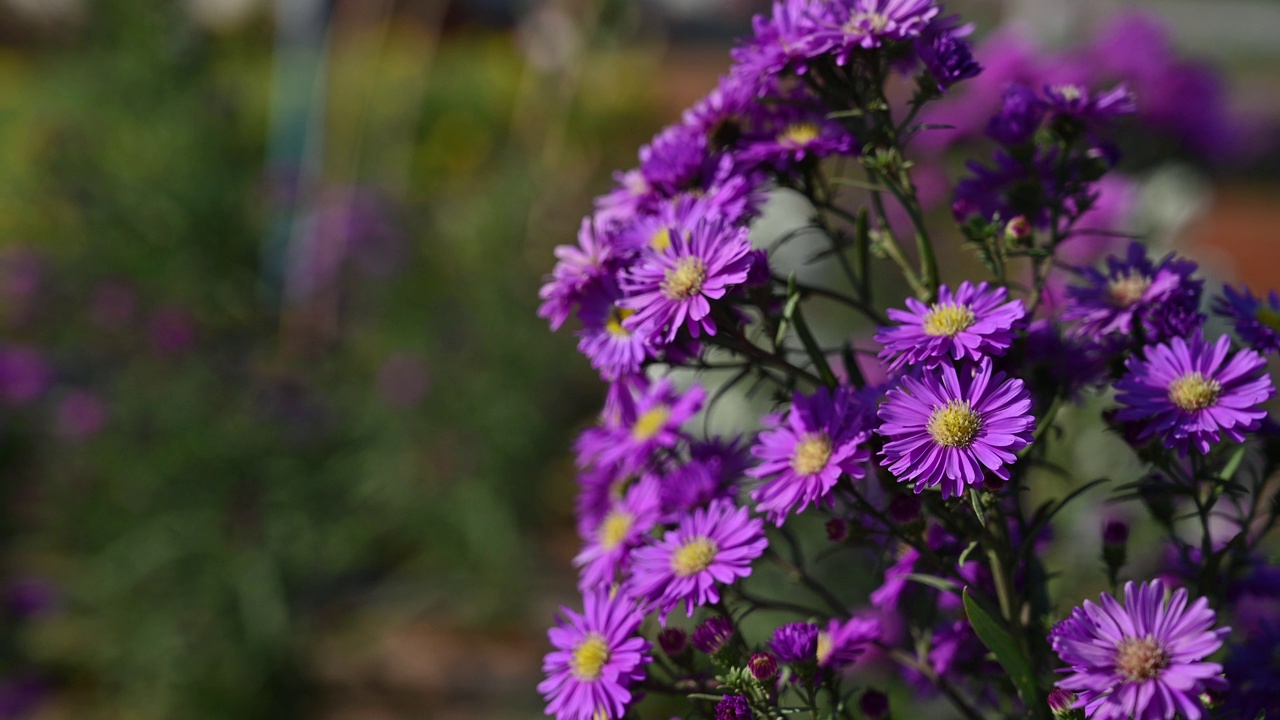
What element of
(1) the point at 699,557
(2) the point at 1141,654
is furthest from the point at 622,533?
(2) the point at 1141,654

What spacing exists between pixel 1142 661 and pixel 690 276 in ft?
1.11

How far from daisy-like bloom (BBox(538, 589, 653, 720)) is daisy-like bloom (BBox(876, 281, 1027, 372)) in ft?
0.83

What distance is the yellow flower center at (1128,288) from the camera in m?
0.75

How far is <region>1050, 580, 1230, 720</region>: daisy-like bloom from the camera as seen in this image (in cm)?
55

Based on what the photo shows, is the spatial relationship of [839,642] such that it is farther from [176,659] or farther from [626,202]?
[176,659]

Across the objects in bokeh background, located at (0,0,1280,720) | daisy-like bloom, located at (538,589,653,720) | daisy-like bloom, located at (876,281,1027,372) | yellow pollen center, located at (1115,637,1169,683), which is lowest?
yellow pollen center, located at (1115,637,1169,683)

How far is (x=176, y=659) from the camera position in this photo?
7.32ft

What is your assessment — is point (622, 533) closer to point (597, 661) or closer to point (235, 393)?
point (597, 661)

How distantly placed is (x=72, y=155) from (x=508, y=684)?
1637mm

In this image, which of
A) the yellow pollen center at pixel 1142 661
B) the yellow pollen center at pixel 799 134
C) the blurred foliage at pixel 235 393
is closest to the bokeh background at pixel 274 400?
the blurred foliage at pixel 235 393

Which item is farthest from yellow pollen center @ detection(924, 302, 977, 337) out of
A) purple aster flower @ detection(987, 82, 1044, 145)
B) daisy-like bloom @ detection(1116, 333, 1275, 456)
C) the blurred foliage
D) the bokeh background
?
the blurred foliage

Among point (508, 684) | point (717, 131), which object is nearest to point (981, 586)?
point (717, 131)

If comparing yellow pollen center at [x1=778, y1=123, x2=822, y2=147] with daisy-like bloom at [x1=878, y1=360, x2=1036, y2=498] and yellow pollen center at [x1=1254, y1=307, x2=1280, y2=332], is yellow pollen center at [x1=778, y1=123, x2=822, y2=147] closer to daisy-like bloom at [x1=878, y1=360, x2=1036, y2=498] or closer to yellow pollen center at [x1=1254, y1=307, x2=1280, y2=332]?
daisy-like bloom at [x1=878, y1=360, x2=1036, y2=498]

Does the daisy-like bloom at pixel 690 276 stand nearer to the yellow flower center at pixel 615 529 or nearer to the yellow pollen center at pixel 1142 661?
the yellow flower center at pixel 615 529
